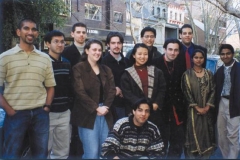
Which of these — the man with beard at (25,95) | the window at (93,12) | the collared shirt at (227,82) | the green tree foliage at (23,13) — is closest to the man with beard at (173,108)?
the collared shirt at (227,82)

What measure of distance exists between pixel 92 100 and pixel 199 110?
62.7 inches

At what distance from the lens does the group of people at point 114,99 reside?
3486 millimetres

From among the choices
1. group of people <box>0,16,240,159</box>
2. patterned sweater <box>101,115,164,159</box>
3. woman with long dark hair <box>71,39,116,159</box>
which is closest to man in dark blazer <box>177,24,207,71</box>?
group of people <box>0,16,240,159</box>

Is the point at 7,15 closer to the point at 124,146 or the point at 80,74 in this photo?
the point at 80,74

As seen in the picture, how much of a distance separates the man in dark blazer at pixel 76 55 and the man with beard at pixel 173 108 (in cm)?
118

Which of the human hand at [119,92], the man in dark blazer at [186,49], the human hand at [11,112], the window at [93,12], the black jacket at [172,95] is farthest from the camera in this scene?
the window at [93,12]

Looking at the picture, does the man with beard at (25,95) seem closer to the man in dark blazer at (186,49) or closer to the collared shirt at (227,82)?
the man in dark blazer at (186,49)

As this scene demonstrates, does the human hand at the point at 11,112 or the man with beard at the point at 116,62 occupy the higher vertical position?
the man with beard at the point at 116,62

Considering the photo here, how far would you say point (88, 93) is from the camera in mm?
3885

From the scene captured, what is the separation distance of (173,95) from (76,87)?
4.89ft

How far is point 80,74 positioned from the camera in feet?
12.8

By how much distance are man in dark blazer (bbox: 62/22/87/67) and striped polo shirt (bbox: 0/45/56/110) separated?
0.86 m

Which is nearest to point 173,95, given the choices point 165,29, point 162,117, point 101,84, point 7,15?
point 162,117

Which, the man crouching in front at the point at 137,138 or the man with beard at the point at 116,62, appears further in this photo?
the man with beard at the point at 116,62
